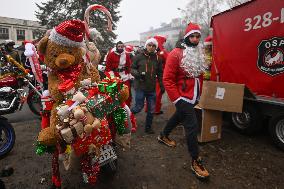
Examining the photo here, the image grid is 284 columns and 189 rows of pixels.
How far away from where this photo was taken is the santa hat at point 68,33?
9.12 feet

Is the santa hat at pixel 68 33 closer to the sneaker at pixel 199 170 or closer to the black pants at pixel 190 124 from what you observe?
the black pants at pixel 190 124

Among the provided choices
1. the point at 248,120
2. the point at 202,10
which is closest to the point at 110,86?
the point at 248,120

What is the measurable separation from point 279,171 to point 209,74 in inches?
111

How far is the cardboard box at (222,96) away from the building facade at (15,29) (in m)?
42.6

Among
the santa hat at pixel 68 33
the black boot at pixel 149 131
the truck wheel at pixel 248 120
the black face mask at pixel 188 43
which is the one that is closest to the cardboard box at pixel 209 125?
the truck wheel at pixel 248 120

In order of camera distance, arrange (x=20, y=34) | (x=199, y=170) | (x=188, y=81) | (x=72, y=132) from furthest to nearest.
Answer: (x=20, y=34)
(x=188, y=81)
(x=199, y=170)
(x=72, y=132)

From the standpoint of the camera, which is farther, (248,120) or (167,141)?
(248,120)

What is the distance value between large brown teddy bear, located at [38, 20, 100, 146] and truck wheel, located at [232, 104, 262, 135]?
3466mm

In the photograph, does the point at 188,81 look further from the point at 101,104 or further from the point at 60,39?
the point at 60,39

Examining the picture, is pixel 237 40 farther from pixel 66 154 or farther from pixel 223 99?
pixel 66 154

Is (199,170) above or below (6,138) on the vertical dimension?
below

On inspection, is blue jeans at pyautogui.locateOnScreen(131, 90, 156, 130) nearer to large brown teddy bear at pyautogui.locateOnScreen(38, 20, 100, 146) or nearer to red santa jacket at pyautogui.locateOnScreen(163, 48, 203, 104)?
red santa jacket at pyautogui.locateOnScreen(163, 48, 203, 104)

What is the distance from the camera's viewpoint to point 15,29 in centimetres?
4322

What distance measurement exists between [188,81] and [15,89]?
159 inches
